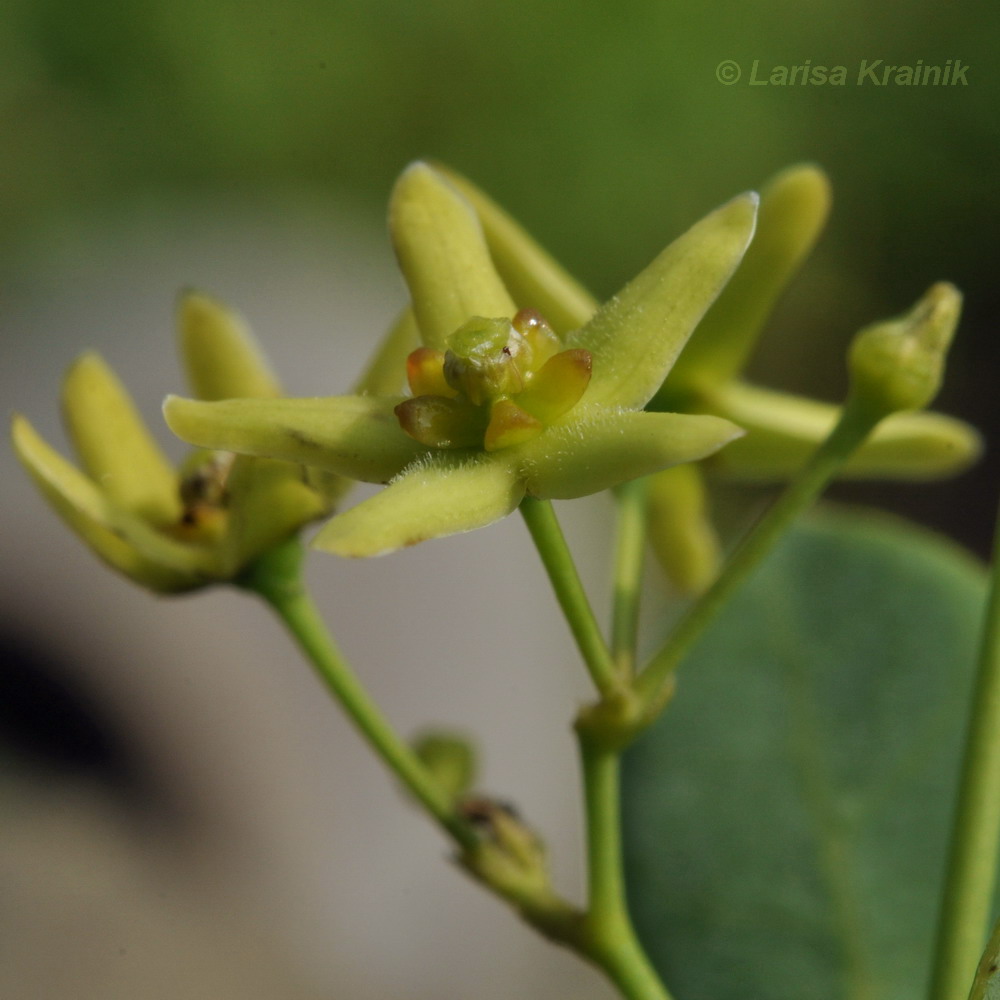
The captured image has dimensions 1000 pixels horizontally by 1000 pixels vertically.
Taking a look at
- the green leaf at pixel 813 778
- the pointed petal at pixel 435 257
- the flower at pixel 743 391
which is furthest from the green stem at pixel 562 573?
the green leaf at pixel 813 778

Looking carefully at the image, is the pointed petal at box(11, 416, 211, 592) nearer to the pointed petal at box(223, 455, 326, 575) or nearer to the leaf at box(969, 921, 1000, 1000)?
the pointed petal at box(223, 455, 326, 575)

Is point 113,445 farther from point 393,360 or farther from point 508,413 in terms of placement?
point 508,413

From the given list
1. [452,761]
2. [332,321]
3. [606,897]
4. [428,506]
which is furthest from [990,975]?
[332,321]

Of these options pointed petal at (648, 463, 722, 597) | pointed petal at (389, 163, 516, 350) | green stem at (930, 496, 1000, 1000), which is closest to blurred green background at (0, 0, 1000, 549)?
pointed petal at (648, 463, 722, 597)

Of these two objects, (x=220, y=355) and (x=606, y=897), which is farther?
A: (x=220, y=355)

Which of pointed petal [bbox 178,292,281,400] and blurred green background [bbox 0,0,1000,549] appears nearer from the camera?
pointed petal [bbox 178,292,281,400]

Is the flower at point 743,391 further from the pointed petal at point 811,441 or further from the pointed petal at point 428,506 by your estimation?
the pointed petal at point 428,506
